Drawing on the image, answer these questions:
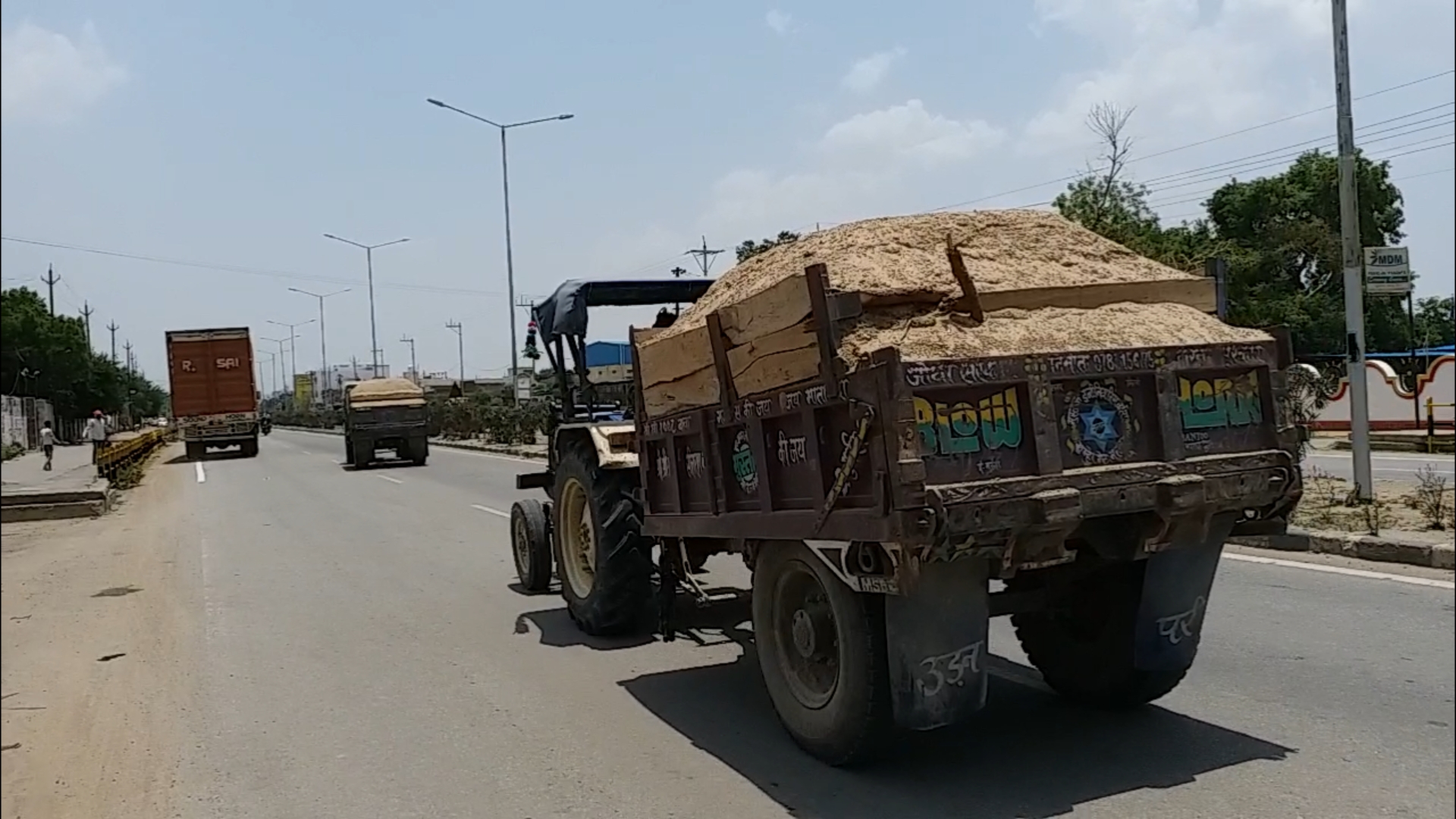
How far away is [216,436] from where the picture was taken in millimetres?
40281

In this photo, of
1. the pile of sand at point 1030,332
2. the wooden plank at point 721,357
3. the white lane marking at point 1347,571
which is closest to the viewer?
the pile of sand at point 1030,332

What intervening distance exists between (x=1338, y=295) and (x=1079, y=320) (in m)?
33.1

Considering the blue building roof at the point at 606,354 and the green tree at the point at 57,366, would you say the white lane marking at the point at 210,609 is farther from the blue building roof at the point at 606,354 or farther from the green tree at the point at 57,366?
the green tree at the point at 57,366

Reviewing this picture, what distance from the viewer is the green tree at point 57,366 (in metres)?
51.7

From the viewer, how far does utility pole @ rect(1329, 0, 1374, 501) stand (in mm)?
12312

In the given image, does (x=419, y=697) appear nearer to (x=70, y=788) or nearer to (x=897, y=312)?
(x=70, y=788)

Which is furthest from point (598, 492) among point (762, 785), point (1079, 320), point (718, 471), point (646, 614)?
point (1079, 320)

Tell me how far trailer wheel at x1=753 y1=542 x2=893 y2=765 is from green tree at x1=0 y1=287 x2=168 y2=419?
145 ft

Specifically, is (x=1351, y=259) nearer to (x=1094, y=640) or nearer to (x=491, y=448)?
(x=1094, y=640)

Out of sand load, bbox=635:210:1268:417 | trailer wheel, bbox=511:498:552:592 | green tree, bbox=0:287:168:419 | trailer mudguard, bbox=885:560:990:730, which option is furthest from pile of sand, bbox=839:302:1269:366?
green tree, bbox=0:287:168:419

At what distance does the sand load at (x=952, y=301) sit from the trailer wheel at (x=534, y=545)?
4.48 m

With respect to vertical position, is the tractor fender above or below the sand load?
below

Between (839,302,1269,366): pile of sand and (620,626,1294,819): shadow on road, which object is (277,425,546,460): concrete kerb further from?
(839,302,1269,366): pile of sand

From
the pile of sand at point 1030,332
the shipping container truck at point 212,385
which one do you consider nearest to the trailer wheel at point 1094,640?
the pile of sand at point 1030,332
